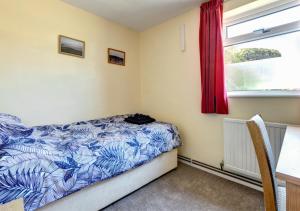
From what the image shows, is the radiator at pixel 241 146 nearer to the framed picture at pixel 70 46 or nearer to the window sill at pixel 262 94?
the window sill at pixel 262 94

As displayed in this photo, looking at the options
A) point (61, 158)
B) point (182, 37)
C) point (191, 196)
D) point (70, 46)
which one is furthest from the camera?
point (182, 37)

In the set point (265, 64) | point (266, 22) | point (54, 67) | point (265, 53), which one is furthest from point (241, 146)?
point (54, 67)

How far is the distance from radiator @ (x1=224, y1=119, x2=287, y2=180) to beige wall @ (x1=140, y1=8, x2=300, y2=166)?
0.15 metres

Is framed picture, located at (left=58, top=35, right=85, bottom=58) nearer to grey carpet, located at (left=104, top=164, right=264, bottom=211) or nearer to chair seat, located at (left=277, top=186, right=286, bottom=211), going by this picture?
grey carpet, located at (left=104, top=164, right=264, bottom=211)

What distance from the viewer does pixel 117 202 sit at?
5.70ft

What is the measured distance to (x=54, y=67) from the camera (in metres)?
2.25

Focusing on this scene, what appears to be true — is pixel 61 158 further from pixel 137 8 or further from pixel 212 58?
pixel 137 8

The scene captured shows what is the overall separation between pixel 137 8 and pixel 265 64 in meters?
1.86

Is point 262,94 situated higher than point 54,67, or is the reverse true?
point 54,67

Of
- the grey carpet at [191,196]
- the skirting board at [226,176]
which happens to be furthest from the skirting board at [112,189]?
the skirting board at [226,176]

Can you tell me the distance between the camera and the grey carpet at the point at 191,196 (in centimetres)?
165

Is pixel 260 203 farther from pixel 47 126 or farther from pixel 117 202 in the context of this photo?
pixel 47 126

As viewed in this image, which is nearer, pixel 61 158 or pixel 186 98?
pixel 61 158

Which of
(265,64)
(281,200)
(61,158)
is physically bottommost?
(281,200)
